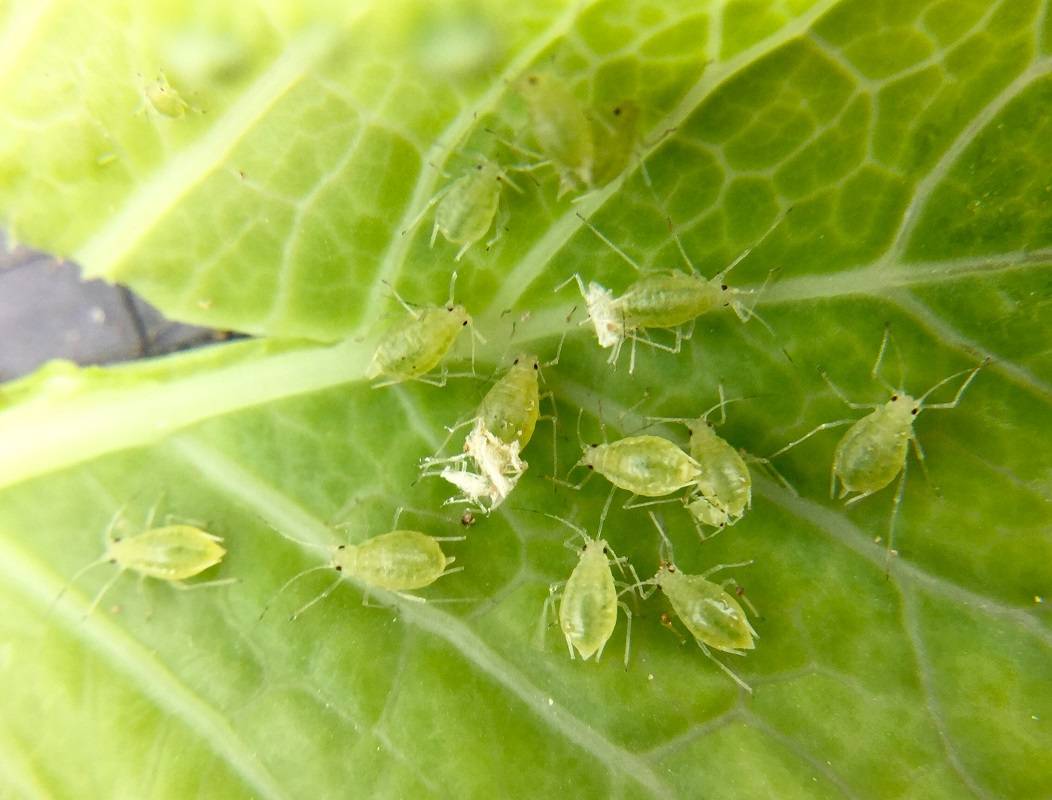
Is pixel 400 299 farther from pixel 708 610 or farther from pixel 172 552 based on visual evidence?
pixel 708 610

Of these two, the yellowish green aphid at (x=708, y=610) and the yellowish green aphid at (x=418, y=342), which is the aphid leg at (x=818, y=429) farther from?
the yellowish green aphid at (x=418, y=342)

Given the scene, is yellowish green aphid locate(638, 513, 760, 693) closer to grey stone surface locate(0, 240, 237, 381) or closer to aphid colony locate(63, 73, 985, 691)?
aphid colony locate(63, 73, 985, 691)

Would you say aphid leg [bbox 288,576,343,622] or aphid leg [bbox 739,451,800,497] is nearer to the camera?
aphid leg [bbox 739,451,800,497]

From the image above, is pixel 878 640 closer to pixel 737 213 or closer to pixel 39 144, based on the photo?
pixel 737 213

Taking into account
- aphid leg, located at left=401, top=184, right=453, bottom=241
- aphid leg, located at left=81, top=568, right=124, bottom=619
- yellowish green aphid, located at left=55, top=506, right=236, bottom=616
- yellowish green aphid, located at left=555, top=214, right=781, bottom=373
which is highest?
aphid leg, located at left=401, top=184, right=453, bottom=241

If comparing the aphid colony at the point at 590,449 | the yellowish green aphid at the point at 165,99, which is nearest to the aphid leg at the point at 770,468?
the aphid colony at the point at 590,449

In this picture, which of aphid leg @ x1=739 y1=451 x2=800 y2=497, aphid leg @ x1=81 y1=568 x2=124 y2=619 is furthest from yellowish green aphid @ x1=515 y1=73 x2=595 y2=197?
aphid leg @ x1=81 y1=568 x2=124 y2=619

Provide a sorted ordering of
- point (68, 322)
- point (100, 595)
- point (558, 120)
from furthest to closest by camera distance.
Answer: point (68, 322) < point (100, 595) < point (558, 120)

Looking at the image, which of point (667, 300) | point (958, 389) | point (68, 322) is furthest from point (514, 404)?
point (68, 322)

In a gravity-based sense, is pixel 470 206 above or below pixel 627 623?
above
